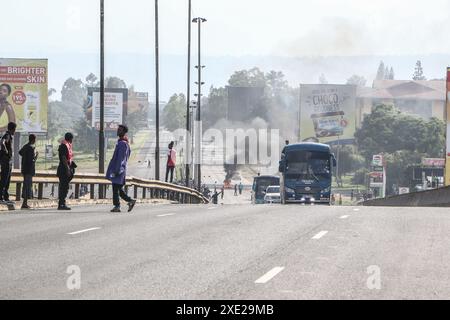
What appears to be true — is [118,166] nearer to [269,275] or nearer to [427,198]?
[269,275]

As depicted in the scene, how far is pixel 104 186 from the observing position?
39219 millimetres

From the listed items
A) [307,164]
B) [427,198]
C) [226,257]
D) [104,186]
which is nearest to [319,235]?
[226,257]

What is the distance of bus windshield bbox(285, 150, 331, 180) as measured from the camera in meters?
51.8

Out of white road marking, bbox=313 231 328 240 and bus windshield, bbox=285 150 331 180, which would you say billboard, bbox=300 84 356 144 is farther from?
white road marking, bbox=313 231 328 240

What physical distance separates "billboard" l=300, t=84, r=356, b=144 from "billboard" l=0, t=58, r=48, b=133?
5704cm

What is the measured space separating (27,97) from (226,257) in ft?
317

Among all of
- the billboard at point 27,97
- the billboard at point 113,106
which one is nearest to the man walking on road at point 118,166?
the billboard at point 27,97

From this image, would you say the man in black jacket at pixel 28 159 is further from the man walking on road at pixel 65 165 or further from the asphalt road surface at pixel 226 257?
the asphalt road surface at pixel 226 257

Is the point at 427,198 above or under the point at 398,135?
under

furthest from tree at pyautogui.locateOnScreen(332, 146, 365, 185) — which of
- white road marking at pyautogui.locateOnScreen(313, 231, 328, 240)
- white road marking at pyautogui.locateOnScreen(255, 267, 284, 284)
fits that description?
white road marking at pyautogui.locateOnScreen(255, 267, 284, 284)

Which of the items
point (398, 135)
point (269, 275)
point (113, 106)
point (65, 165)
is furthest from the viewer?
point (398, 135)

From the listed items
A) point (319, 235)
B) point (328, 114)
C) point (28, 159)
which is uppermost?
point (328, 114)

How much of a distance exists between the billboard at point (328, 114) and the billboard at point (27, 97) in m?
57.0
